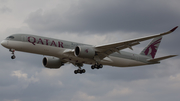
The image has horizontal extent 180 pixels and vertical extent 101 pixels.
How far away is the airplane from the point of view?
4094 cm

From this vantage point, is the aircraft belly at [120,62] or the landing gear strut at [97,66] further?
the aircraft belly at [120,62]

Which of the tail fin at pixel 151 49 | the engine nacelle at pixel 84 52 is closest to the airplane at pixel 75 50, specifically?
the engine nacelle at pixel 84 52

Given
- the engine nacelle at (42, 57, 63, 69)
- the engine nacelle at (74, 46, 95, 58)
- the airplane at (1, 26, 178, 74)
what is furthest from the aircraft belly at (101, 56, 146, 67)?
the engine nacelle at (42, 57, 63, 69)

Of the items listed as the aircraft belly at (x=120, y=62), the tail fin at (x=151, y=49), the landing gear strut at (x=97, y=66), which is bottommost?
the landing gear strut at (x=97, y=66)

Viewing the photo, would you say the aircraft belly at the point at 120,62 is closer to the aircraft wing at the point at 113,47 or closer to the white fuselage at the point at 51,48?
the white fuselage at the point at 51,48

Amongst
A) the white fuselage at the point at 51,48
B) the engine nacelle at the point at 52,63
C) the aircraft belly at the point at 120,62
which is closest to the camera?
→ the white fuselage at the point at 51,48

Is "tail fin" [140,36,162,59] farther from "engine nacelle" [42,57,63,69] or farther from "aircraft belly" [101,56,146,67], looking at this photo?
"engine nacelle" [42,57,63,69]

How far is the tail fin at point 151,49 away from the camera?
5619cm

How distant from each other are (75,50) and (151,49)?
2116 centimetres

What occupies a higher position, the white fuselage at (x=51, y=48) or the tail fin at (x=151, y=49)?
the tail fin at (x=151, y=49)

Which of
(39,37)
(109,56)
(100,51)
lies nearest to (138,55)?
(109,56)

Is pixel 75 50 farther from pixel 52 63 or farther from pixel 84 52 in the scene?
pixel 52 63

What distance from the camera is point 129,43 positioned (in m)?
41.9

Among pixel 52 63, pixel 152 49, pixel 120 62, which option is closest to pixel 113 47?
pixel 120 62
